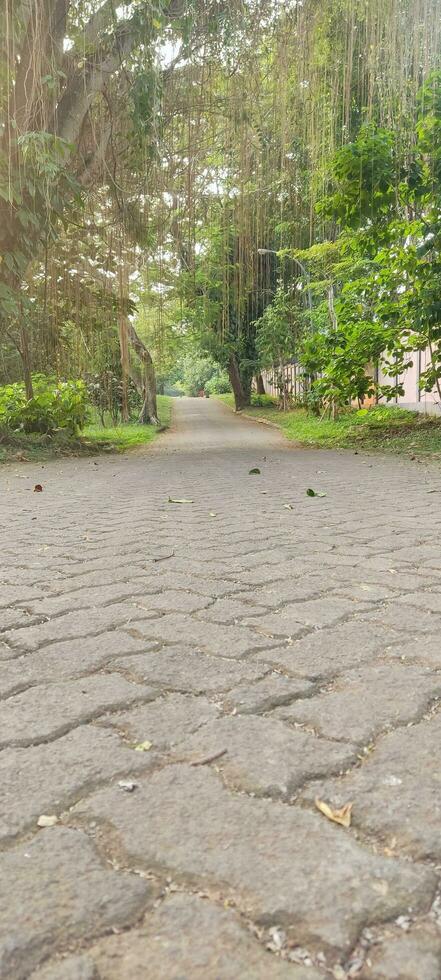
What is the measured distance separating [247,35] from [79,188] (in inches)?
92.9

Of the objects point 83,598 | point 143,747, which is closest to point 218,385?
point 83,598

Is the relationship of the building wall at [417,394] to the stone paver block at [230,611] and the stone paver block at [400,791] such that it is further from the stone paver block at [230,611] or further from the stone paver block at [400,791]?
the stone paver block at [400,791]

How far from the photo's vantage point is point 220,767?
1.40 metres

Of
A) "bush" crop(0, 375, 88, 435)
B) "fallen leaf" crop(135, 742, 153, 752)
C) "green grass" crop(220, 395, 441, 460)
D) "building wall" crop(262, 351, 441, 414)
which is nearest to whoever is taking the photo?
"fallen leaf" crop(135, 742, 153, 752)

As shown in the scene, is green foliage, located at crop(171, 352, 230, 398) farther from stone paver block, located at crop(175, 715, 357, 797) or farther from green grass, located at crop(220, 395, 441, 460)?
stone paver block, located at crop(175, 715, 357, 797)

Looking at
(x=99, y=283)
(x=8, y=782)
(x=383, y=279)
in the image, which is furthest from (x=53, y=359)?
Answer: (x=8, y=782)

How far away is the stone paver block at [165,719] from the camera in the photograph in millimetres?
1540

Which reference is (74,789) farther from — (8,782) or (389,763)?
(389,763)

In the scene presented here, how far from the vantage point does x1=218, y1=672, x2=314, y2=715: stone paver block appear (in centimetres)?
169

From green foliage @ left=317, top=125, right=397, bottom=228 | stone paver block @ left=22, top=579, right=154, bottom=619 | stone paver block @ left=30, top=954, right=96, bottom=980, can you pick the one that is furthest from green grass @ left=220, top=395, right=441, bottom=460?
stone paver block @ left=30, top=954, right=96, bottom=980

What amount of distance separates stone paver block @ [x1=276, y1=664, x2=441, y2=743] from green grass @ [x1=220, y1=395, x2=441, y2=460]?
7.66m

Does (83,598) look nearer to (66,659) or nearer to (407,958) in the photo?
(66,659)

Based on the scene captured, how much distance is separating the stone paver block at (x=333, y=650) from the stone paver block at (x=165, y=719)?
0.34 meters

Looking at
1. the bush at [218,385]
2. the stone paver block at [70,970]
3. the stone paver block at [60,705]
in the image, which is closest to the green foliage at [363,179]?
the stone paver block at [60,705]
